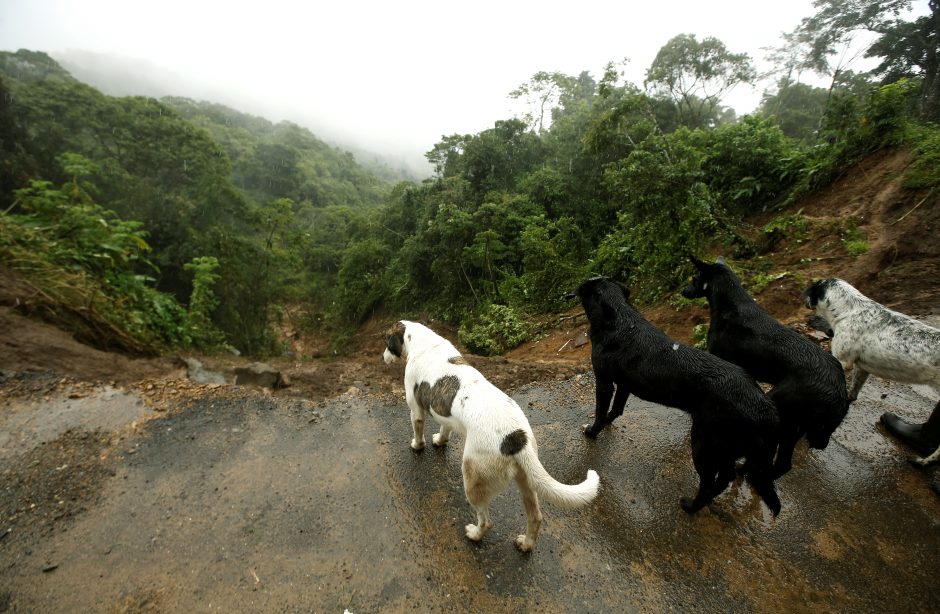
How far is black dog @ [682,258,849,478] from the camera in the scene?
3.04m

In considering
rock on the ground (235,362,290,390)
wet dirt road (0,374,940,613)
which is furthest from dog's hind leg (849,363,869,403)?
rock on the ground (235,362,290,390)

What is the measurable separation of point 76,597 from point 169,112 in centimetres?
A: 3065

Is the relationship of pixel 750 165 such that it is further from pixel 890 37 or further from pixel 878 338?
pixel 890 37

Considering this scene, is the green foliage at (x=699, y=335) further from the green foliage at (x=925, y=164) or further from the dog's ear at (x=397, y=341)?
the green foliage at (x=925, y=164)

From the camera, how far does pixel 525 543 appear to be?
297 centimetres

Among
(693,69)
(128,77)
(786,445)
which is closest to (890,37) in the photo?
(693,69)

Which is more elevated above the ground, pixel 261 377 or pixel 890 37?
pixel 890 37

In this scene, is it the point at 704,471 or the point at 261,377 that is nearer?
the point at 704,471

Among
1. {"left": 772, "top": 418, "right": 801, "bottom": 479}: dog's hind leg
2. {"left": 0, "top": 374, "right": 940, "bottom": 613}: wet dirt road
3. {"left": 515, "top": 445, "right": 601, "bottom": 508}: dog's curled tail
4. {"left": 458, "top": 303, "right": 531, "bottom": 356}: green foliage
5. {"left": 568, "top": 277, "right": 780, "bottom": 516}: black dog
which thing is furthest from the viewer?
{"left": 458, "top": 303, "right": 531, "bottom": 356}: green foliage

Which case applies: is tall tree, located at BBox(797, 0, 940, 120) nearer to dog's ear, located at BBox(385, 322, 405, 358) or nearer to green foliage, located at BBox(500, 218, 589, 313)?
green foliage, located at BBox(500, 218, 589, 313)

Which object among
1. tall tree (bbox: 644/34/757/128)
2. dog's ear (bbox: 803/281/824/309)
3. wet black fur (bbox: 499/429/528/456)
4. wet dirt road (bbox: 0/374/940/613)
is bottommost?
wet dirt road (bbox: 0/374/940/613)

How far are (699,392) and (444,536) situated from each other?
256 cm

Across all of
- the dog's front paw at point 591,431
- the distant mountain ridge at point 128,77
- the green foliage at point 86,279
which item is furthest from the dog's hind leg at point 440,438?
the distant mountain ridge at point 128,77

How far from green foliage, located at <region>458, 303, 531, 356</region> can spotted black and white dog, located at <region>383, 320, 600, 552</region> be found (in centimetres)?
577
